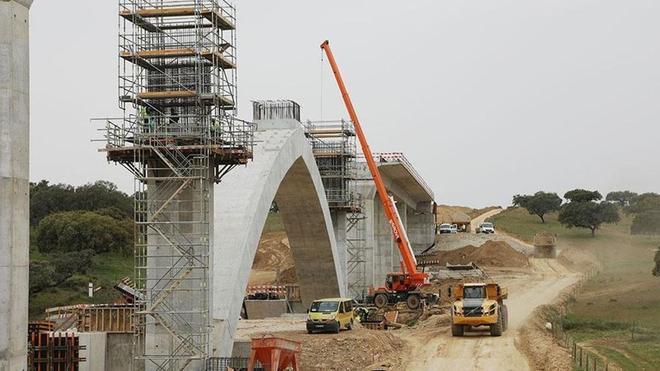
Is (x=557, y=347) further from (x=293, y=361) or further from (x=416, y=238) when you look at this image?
(x=416, y=238)

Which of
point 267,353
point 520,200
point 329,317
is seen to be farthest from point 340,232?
point 520,200

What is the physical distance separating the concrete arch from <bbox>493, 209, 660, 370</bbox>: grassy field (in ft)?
43.4

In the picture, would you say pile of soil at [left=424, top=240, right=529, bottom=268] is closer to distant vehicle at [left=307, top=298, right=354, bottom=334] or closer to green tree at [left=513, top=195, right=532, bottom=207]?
distant vehicle at [left=307, top=298, right=354, bottom=334]

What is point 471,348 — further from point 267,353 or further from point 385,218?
point 385,218

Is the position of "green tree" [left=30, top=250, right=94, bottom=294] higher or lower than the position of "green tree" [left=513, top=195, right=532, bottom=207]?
lower

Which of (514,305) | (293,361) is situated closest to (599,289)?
(514,305)

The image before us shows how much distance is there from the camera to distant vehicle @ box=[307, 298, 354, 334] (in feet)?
122

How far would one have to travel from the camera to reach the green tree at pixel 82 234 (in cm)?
7012

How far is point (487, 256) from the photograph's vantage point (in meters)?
85.2

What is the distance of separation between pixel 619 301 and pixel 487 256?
32.4 metres

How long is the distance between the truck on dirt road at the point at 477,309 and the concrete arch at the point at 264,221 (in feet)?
28.6

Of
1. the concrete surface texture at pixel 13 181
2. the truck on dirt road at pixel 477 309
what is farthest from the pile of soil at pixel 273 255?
the concrete surface texture at pixel 13 181

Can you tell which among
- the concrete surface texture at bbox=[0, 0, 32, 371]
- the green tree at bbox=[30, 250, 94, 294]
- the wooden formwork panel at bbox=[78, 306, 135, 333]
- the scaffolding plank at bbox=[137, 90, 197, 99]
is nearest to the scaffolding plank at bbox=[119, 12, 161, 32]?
the scaffolding plank at bbox=[137, 90, 197, 99]

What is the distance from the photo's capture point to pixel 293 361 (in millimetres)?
28734
